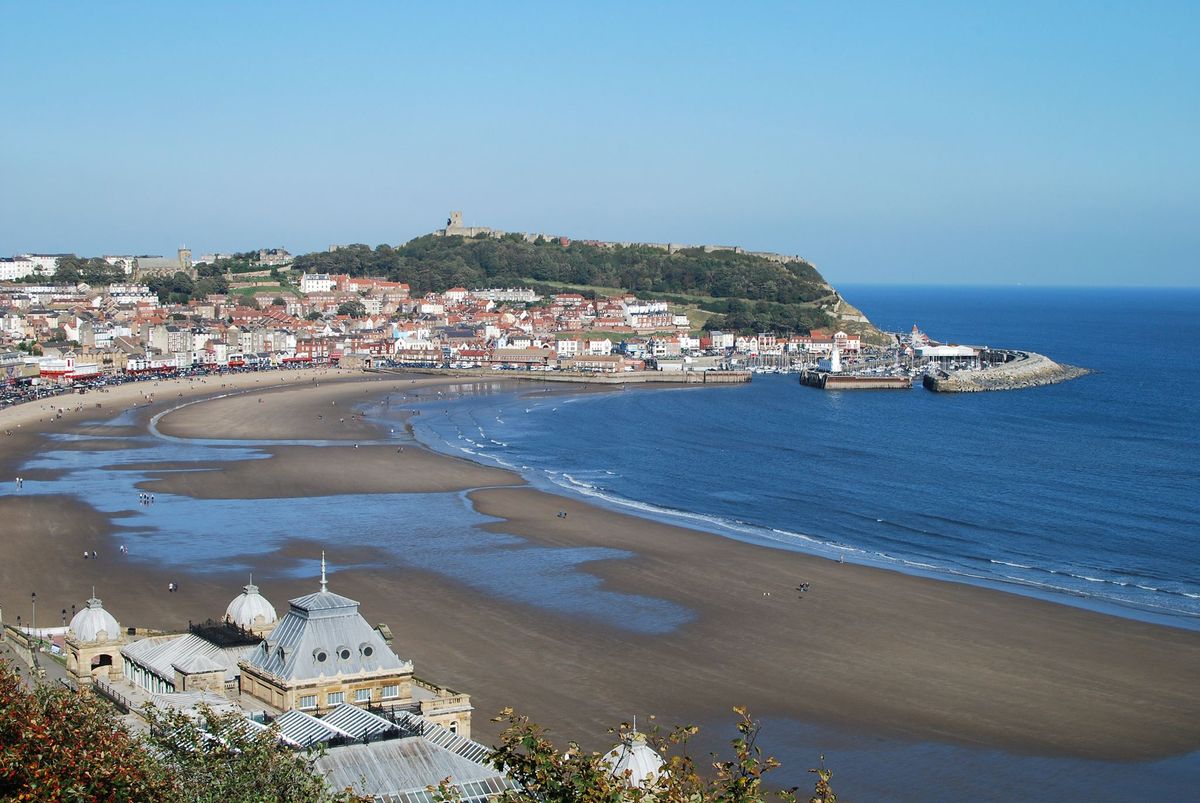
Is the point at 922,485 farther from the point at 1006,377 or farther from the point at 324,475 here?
the point at 1006,377

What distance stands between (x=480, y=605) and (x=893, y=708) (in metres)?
10.9

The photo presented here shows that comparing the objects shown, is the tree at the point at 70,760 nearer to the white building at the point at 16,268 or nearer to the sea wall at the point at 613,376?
the sea wall at the point at 613,376

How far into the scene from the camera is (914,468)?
57000 millimetres

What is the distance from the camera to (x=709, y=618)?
32.2m

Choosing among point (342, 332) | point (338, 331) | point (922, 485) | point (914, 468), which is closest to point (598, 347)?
point (342, 332)

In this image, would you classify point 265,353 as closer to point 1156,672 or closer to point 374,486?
point 374,486

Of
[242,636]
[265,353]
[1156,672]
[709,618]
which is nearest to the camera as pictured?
[242,636]

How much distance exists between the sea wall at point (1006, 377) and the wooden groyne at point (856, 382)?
2052mm

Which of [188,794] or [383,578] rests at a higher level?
[188,794]

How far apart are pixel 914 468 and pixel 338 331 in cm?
7922

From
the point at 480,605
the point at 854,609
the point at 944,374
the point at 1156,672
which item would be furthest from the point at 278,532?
the point at 944,374

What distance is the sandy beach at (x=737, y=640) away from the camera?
25094 millimetres

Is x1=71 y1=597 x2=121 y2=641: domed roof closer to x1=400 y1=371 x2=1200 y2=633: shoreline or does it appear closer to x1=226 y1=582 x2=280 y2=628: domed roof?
x1=226 y1=582 x2=280 y2=628: domed roof

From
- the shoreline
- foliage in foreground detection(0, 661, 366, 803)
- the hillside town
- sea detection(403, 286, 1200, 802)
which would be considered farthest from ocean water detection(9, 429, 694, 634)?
the hillside town
